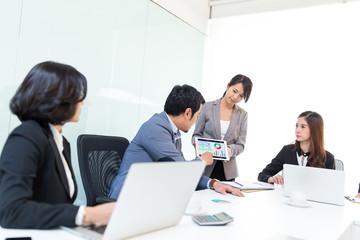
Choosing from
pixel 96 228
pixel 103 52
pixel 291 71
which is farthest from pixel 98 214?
pixel 291 71

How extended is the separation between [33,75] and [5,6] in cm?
130

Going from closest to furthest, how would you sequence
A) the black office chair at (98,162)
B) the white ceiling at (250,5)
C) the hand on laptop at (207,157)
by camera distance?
the black office chair at (98,162) < the hand on laptop at (207,157) < the white ceiling at (250,5)

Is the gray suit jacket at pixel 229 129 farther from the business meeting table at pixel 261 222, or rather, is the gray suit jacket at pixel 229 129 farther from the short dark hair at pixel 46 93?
the short dark hair at pixel 46 93

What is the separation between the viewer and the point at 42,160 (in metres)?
1.08

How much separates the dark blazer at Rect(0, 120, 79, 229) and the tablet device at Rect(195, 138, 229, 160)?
1.59 m

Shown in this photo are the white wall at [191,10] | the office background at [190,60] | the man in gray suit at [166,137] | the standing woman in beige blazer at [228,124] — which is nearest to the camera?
the man in gray suit at [166,137]

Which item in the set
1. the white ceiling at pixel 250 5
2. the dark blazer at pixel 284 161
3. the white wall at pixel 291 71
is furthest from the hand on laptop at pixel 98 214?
the white ceiling at pixel 250 5

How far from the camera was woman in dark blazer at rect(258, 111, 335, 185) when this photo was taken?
105 inches

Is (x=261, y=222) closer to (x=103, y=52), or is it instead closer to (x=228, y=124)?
(x=228, y=124)

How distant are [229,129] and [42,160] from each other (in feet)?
7.20

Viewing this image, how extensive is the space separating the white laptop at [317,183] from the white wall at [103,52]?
5.37ft

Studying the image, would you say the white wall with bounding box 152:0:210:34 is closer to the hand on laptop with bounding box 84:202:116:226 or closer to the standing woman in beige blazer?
the standing woman in beige blazer

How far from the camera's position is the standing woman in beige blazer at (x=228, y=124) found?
9.94 feet

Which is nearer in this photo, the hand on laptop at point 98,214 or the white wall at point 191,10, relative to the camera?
the hand on laptop at point 98,214
